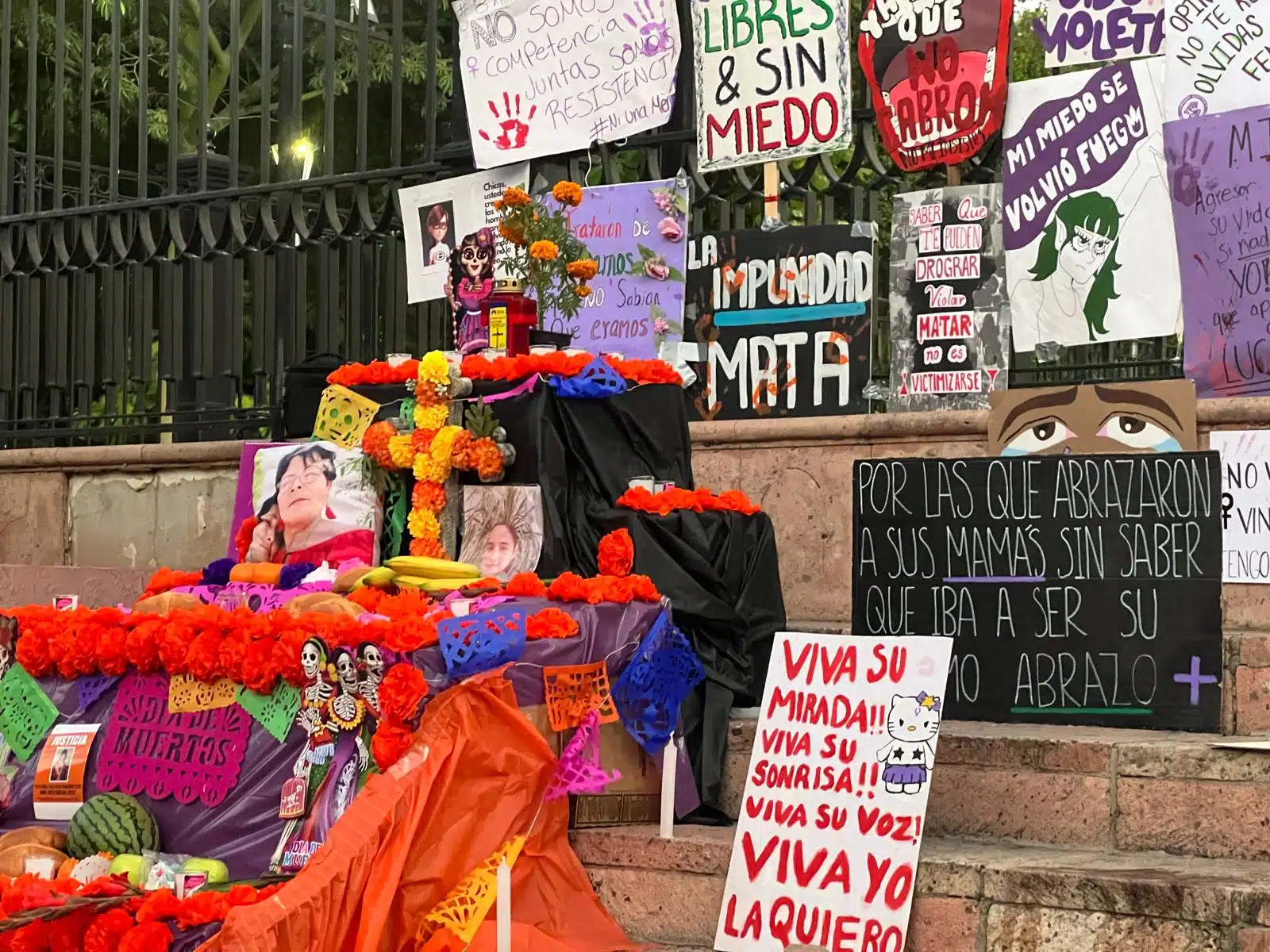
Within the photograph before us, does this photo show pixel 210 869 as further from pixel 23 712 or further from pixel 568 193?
pixel 568 193

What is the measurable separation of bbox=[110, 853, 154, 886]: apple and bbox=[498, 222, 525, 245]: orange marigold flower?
→ 2.63m

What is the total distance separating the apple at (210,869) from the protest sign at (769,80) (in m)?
4.22

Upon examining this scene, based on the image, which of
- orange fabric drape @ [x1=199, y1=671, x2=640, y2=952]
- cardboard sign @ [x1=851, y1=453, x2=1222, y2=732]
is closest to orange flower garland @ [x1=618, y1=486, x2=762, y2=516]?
cardboard sign @ [x1=851, y1=453, x2=1222, y2=732]

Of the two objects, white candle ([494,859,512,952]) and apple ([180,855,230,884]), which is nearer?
white candle ([494,859,512,952])

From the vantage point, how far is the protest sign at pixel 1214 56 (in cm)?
695

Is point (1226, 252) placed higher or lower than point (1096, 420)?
higher

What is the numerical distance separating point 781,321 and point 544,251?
70.0 inches

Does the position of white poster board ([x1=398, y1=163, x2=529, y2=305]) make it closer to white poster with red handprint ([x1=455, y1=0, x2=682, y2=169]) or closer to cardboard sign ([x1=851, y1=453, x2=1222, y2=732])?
white poster with red handprint ([x1=455, y1=0, x2=682, y2=169])

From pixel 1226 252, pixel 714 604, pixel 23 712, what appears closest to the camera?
pixel 23 712

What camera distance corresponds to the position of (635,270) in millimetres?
8258

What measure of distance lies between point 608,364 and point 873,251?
6.61 feet

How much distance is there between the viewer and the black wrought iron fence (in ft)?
27.3

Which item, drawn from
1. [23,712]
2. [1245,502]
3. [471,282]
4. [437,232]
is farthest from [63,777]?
[1245,502]

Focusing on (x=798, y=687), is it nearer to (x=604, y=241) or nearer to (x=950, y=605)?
(x=950, y=605)
